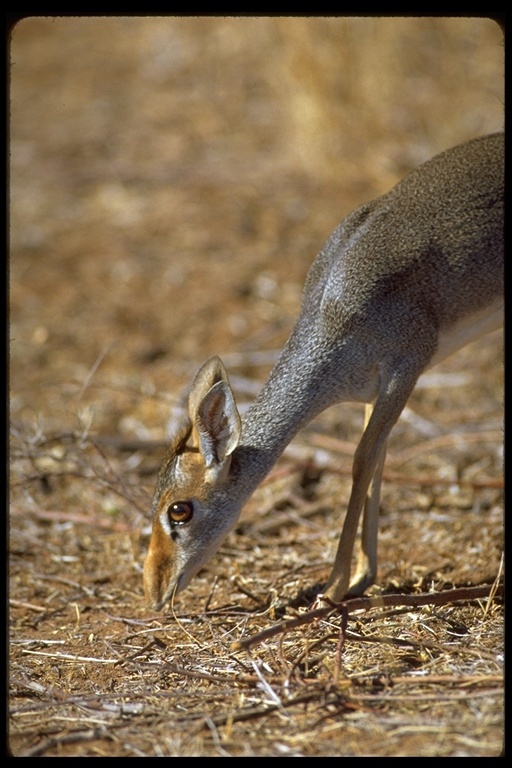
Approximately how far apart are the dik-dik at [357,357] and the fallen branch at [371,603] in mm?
594

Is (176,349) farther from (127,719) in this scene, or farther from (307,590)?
(127,719)

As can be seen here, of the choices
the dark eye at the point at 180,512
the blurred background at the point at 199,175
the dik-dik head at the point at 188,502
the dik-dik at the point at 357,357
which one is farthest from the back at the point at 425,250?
the blurred background at the point at 199,175

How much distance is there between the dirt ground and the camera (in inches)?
167

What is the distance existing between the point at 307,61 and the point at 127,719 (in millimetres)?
8603

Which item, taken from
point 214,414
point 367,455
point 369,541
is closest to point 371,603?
point 367,455

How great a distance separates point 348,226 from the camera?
5.76m

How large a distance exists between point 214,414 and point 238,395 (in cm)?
321

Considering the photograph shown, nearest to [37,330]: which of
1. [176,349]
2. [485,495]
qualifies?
[176,349]

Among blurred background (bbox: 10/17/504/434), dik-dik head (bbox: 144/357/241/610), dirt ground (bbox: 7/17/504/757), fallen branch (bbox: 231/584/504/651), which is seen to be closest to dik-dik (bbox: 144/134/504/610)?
dik-dik head (bbox: 144/357/241/610)

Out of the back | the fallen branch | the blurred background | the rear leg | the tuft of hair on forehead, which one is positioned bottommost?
the fallen branch

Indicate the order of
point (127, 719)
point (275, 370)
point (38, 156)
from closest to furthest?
point (127, 719) → point (275, 370) → point (38, 156)

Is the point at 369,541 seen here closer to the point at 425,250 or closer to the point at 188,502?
the point at 188,502

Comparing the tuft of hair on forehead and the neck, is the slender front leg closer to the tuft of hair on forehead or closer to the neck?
the neck
